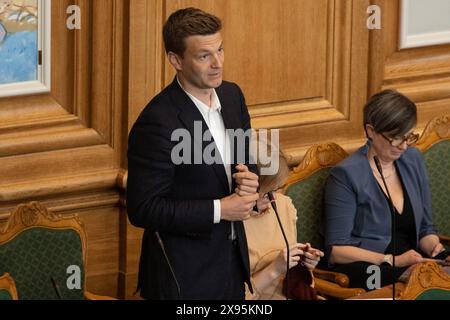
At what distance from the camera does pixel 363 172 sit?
611cm

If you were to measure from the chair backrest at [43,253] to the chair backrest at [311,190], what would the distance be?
1.02 meters

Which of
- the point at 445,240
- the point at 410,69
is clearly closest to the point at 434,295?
the point at 445,240

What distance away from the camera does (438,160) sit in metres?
6.66

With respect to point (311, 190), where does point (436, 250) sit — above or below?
below

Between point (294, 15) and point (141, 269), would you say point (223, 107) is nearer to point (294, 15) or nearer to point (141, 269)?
point (141, 269)

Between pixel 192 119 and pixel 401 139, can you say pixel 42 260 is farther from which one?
pixel 401 139

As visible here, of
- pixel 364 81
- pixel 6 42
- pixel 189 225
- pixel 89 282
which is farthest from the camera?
pixel 364 81

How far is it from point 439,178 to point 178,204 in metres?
2.09

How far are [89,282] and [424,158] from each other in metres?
1.63

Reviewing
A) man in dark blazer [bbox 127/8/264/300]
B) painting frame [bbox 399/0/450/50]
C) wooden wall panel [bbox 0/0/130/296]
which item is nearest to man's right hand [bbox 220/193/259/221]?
man in dark blazer [bbox 127/8/264/300]

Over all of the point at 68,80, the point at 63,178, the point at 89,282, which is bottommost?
the point at 89,282

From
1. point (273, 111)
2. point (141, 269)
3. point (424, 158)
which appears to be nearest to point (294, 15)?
point (273, 111)

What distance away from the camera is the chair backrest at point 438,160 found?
21.8ft

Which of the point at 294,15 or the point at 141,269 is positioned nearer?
the point at 141,269
